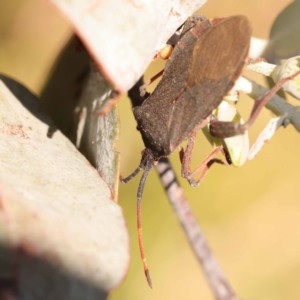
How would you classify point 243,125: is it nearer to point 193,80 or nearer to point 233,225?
Answer: point 193,80

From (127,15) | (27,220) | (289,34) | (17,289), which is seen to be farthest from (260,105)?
(17,289)

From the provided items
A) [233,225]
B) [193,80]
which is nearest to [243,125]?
[193,80]

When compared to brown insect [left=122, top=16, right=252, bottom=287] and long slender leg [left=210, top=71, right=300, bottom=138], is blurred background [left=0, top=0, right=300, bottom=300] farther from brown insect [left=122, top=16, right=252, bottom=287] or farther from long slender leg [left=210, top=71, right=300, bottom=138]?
long slender leg [left=210, top=71, right=300, bottom=138]

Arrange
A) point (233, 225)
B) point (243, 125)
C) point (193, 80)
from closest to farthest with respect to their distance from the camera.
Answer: point (243, 125) → point (193, 80) → point (233, 225)

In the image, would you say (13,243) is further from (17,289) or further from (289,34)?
(289,34)

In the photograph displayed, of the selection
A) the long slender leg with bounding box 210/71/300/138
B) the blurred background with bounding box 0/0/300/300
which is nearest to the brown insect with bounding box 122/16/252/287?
the long slender leg with bounding box 210/71/300/138

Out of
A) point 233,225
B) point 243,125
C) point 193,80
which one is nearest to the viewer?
point 243,125

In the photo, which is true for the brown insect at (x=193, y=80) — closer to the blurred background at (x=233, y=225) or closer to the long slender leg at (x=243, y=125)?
the long slender leg at (x=243, y=125)

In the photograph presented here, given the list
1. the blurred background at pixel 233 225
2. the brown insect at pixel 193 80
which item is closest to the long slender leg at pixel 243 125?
the brown insect at pixel 193 80
